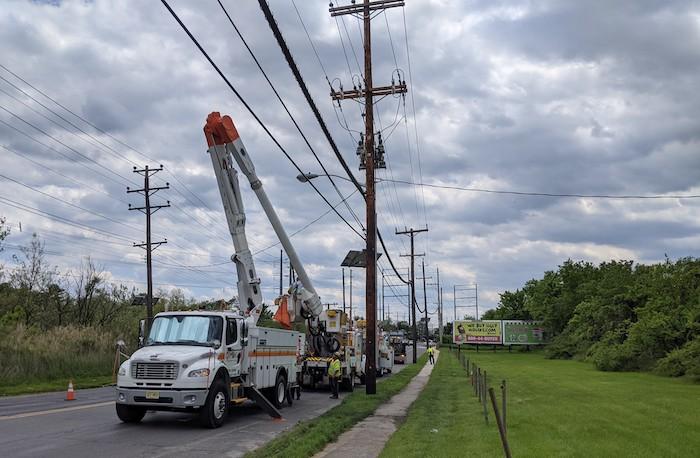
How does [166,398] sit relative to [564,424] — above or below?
above

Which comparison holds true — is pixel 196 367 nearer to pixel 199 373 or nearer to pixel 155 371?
pixel 199 373

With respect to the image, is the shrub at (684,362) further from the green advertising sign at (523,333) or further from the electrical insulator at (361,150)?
the green advertising sign at (523,333)

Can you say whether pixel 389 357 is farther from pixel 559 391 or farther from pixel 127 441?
pixel 127 441

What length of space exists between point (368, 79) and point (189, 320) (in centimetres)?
1298

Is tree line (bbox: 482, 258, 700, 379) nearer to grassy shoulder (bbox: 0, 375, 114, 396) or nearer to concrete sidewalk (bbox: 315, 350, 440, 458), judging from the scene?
concrete sidewalk (bbox: 315, 350, 440, 458)

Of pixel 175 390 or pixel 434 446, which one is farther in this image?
pixel 175 390

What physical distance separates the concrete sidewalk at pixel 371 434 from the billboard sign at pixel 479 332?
58.9 meters

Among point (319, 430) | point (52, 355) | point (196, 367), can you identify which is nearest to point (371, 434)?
point (319, 430)

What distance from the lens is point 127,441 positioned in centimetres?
1112

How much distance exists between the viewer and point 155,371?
12.7 m

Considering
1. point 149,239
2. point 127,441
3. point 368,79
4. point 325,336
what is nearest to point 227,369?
point 127,441

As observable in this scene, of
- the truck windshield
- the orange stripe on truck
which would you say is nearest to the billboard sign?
the orange stripe on truck

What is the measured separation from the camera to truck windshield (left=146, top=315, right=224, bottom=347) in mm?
13883

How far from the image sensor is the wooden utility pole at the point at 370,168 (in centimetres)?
2219
